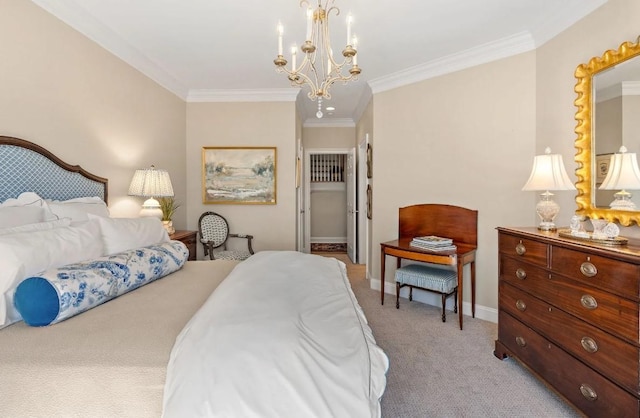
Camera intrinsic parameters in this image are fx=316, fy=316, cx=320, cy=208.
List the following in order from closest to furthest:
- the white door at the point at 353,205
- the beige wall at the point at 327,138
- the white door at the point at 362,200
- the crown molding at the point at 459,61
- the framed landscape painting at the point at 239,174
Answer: the crown molding at the point at 459,61 < the framed landscape painting at the point at 239,174 < the white door at the point at 362,200 < the white door at the point at 353,205 < the beige wall at the point at 327,138

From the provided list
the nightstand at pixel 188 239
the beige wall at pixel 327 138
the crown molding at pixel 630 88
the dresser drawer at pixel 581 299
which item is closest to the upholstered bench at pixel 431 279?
the dresser drawer at pixel 581 299

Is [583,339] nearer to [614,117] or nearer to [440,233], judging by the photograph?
[614,117]

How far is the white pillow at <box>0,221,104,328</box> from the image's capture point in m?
1.21

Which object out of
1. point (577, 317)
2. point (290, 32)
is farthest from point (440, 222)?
point (290, 32)

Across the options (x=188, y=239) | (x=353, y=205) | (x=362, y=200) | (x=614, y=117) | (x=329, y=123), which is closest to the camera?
(x=614, y=117)

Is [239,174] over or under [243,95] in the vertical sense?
under

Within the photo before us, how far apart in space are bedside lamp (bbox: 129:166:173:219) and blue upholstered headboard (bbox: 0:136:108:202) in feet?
1.34

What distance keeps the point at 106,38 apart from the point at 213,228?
229cm

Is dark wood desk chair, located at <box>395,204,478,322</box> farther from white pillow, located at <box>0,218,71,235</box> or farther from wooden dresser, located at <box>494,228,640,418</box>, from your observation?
white pillow, located at <box>0,218,71,235</box>

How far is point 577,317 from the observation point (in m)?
1.67

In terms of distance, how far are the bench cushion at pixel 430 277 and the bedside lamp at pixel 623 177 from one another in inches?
53.5

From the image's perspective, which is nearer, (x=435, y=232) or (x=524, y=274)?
(x=524, y=274)

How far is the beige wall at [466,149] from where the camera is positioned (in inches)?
113

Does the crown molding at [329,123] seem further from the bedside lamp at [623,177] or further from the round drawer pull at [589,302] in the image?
the round drawer pull at [589,302]
